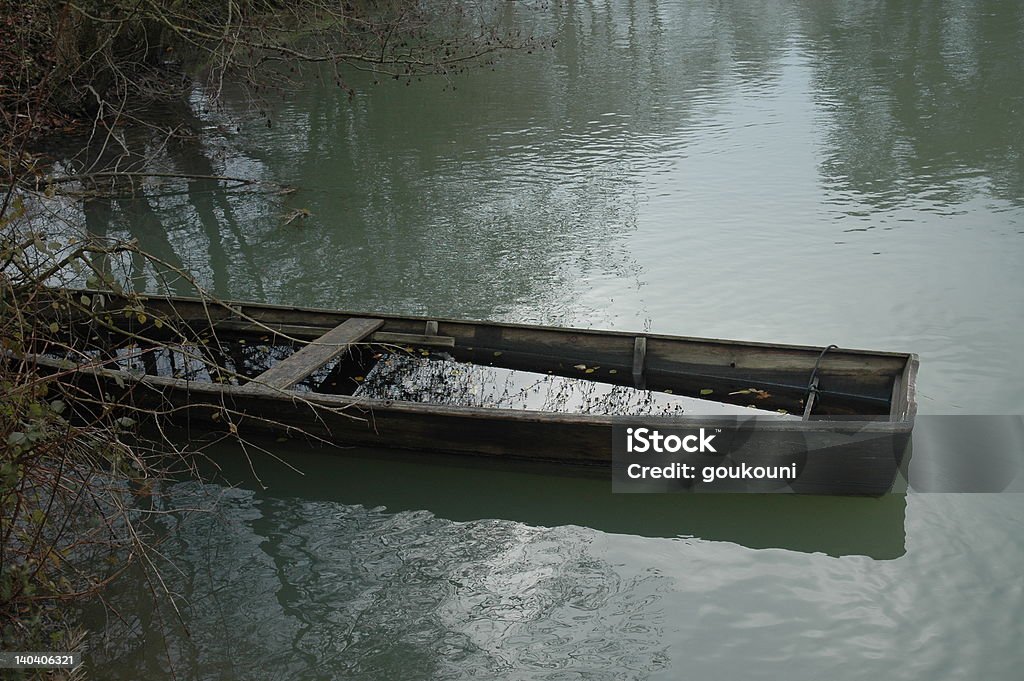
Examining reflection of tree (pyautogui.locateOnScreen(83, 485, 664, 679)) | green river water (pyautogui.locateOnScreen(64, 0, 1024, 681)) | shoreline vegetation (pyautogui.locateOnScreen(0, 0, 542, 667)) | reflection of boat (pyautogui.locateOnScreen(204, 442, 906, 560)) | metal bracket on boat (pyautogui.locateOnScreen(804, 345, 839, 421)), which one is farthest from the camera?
metal bracket on boat (pyautogui.locateOnScreen(804, 345, 839, 421))

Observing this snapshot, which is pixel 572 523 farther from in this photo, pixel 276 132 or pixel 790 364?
pixel 276 132

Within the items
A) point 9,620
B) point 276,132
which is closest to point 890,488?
point 9,620

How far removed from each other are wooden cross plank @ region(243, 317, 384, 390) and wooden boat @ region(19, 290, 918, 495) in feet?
0.05

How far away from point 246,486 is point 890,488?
4.09 meters

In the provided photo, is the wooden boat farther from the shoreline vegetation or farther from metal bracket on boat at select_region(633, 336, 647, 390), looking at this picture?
the shoreline vegetation

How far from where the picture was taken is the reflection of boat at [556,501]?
5.89m

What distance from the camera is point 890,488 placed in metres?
5.98

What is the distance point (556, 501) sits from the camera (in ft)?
20.7

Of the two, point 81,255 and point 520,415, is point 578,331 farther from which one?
point 81,255

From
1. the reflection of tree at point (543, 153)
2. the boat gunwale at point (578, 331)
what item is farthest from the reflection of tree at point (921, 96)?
the boat gunwale at point (578, 331)

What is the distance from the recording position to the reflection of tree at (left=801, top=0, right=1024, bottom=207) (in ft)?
39.6

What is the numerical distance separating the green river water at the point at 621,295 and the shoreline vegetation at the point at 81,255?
1.59 ft

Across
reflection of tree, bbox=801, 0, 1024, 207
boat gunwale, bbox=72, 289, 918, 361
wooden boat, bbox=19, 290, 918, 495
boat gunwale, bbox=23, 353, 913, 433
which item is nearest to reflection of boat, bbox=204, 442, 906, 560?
wooden boat, bbox=19, 290, 918, 495

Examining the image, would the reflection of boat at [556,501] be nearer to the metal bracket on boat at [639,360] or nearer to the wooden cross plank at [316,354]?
the wooden cross plank at [316,354]
